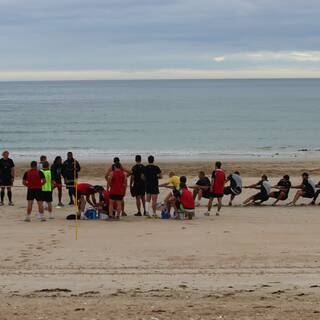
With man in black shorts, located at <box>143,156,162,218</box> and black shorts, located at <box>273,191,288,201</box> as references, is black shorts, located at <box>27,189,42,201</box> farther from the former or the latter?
black shorts, located at <box>273,191,288,201</box>

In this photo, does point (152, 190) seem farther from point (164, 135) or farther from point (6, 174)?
point (164, 135)

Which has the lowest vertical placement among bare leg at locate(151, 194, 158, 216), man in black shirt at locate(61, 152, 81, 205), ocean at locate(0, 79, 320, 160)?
bare leg at locate(151, 194, 158, 216)

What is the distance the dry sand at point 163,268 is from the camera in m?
8.03

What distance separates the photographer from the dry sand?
8.03 m

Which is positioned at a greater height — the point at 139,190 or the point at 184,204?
the point at 139,190

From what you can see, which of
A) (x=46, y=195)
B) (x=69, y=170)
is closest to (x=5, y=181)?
(x=69, y=170)

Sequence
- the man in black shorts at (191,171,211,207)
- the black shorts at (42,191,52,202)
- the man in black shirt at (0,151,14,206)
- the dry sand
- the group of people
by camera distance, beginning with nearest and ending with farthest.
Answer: the dry sand
the group of people
the black shorts at (42,191,52,202)
the man in black shorts at (191,171,211,207)
the man in black shirt at (0,151,14,206)

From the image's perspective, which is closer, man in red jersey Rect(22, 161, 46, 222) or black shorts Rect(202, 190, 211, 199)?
man in red jersey Rect(22, 161, 46, 222)

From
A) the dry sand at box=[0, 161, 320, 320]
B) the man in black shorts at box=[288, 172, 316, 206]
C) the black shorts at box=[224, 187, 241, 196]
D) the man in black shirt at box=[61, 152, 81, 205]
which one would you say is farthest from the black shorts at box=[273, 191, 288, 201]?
the man in black shirt at box=[61, 152, 81, 205]

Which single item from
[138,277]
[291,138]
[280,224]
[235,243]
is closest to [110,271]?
[138,277]

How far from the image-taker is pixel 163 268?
10.4 meters

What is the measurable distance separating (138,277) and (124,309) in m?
1.85

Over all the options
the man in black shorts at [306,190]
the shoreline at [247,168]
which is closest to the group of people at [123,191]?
the man in black shorts at [306,190]

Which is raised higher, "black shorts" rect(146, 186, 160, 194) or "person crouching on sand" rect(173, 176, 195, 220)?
"black shorts" rect(146, 186, 160, 194)
